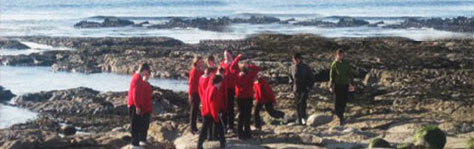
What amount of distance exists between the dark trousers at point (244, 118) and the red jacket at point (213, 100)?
1046mm

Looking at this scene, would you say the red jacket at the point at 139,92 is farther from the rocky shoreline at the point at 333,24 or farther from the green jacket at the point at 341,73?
the rocky shoreline at the point at 333,24

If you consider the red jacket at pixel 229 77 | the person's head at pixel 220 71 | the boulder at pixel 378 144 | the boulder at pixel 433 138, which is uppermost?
the person's head at pixel 220 71

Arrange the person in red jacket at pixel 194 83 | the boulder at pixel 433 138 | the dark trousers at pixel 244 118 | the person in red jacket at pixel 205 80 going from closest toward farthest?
the person in red jacket at pixel 205 80 → the boulder at pixel 433 138 → the dark trousers at pixel 244 118 → the person in red jacket at pixel 194 83

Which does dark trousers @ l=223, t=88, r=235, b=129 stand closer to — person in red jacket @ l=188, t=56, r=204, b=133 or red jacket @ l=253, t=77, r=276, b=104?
person in red jacket @ l=188, t=56, r=204, b=133

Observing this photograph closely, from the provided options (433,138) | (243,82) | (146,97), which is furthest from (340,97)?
(146,97)

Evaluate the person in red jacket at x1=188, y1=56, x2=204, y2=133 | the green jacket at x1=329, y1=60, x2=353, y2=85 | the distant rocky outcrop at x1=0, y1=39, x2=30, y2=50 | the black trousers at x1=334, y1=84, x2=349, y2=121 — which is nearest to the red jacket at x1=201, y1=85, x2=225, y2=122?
the person in red jacket at x1=188, y1=56, x2=204, y2=133

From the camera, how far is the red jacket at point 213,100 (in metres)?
13.0

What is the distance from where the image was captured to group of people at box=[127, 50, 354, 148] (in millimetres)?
13195

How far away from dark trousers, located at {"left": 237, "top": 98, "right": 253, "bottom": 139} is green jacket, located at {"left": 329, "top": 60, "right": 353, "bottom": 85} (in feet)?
8.36

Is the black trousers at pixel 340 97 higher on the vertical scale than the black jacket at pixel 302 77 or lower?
lower

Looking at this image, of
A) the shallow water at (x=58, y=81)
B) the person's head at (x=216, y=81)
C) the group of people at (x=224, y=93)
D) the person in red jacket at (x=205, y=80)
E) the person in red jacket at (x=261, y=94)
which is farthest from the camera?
the shallow water at (x=58, y=81)

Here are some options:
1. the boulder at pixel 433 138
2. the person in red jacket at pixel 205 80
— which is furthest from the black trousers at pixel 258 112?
the boulder at pixel 433 138

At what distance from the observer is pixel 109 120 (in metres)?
20.2

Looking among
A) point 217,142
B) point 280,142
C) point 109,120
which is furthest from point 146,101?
point 109,120
